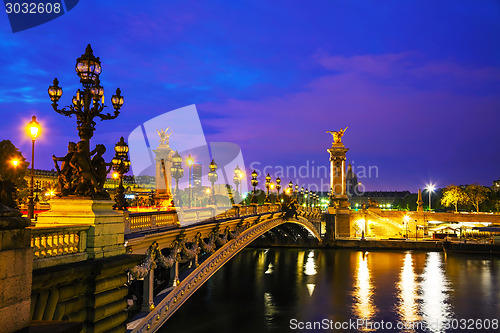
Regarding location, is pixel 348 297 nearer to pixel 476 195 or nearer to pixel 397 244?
→ pixel 397 244

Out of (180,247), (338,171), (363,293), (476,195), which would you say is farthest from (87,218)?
(476,195)

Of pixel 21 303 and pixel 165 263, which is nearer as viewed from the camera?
pixel 21 303

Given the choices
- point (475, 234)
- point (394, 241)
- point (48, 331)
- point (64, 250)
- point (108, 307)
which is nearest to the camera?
point (48, 331)

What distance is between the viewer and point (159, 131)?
97.8 feet

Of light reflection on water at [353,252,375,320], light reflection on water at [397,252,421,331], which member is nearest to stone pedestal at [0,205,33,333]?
light reflection on water at [353,252,375,320]

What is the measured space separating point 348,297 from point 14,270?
38.6 m

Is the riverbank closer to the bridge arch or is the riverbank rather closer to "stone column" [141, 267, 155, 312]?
the bridge arch

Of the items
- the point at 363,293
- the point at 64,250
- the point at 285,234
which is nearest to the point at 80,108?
the point at 64,250

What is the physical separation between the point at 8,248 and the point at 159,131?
23569 mm

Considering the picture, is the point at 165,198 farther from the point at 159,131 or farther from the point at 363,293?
the point at 363,293

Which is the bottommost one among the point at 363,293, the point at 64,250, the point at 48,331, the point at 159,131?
the point at 363,293

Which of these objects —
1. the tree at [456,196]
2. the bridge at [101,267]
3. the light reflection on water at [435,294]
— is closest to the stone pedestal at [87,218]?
the bridge at [101,267]

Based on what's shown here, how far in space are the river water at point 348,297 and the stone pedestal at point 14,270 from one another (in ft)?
82.0

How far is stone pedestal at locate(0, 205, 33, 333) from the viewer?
6.40 m
